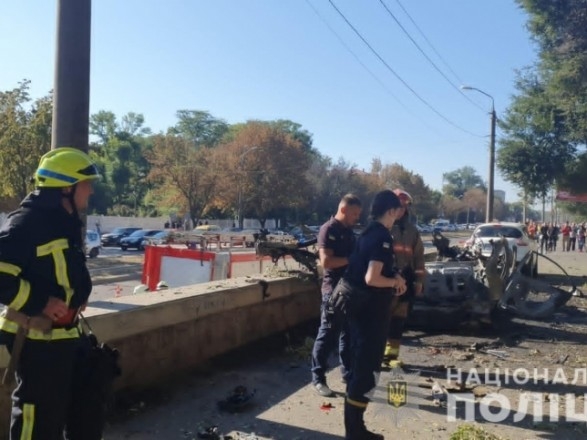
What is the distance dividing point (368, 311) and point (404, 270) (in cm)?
213

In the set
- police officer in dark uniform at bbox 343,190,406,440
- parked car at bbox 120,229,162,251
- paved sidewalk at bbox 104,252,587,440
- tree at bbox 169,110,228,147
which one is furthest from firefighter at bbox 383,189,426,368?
tree at bbox 169,110,228,147

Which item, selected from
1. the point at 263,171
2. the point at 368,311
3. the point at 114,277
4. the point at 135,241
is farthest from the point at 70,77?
the point at 263,171

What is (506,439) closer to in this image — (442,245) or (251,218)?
(442,245)

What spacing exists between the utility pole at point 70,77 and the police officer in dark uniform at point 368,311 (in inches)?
89.6

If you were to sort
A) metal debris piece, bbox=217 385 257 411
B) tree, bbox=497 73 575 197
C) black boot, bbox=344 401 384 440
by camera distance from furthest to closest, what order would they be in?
tree, bbox=497 73 575 197 < metal debris piece, bbox=217 385 257 411 < black boot, bbox=344 401 384 440

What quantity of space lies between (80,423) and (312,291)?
18.1ft

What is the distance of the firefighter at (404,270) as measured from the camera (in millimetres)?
6301

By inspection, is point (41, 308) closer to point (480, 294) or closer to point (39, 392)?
point (39, 392)

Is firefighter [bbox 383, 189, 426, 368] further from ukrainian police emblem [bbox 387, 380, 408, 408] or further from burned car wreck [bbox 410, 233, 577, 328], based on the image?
burned car wreck [bbox 410, 233, 577, 328]

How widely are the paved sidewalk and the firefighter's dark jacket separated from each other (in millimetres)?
1765

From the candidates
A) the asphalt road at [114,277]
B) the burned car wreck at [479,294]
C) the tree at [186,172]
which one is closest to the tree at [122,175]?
the tree at [186,172]

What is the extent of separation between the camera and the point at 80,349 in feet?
10.9

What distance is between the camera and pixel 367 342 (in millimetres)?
4422

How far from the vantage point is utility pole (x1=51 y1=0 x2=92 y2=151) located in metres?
4.89
